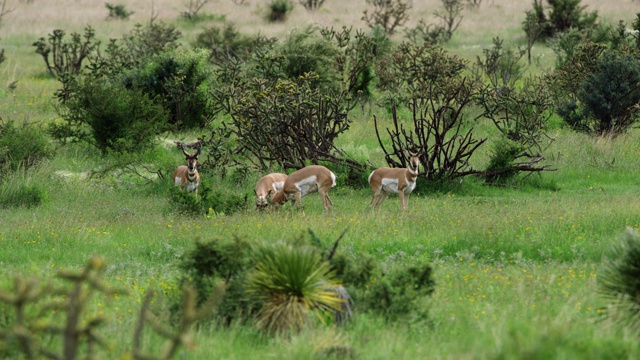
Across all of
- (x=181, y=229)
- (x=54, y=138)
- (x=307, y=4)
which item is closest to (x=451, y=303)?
(x=181, y=229)

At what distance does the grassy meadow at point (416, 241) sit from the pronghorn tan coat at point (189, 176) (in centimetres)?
46

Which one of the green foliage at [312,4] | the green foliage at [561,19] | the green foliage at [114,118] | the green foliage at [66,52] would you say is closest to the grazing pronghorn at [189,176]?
the green foliage at [114,118]

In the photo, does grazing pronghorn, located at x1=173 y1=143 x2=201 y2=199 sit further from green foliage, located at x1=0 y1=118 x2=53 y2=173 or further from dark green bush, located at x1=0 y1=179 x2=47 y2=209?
green foliage, located at x1=0 y1=118 x2=53 y2=173

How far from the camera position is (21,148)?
62.2ft

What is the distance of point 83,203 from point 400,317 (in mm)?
9338

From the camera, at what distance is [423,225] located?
14.2 m

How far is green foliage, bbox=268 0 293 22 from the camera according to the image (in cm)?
5047

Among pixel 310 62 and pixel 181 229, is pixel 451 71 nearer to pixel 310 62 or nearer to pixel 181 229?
pixel 310 62

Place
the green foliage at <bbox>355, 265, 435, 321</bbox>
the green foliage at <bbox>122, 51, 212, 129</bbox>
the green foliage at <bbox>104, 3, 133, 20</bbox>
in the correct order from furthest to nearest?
the green foliage at <bbox>104, 3, 133, 20</bbox>, the green foliage at <bbox>122, 51, 212, 129</bbox>, the green foliage at <bbox>355, 265, 435, 321</bbox>

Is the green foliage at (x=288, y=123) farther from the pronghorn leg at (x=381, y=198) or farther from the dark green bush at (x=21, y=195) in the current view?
the dark green bush at (x=21, y=195)

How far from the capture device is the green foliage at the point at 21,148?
18453 millimetres

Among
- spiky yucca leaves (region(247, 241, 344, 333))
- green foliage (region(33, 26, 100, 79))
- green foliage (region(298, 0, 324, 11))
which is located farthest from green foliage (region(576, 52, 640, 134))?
green foliage (region(298, 0, 324, 11))

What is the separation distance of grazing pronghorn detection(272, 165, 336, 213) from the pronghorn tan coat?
193 centimetres

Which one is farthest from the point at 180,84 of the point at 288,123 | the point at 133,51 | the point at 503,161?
the point at 133,51
